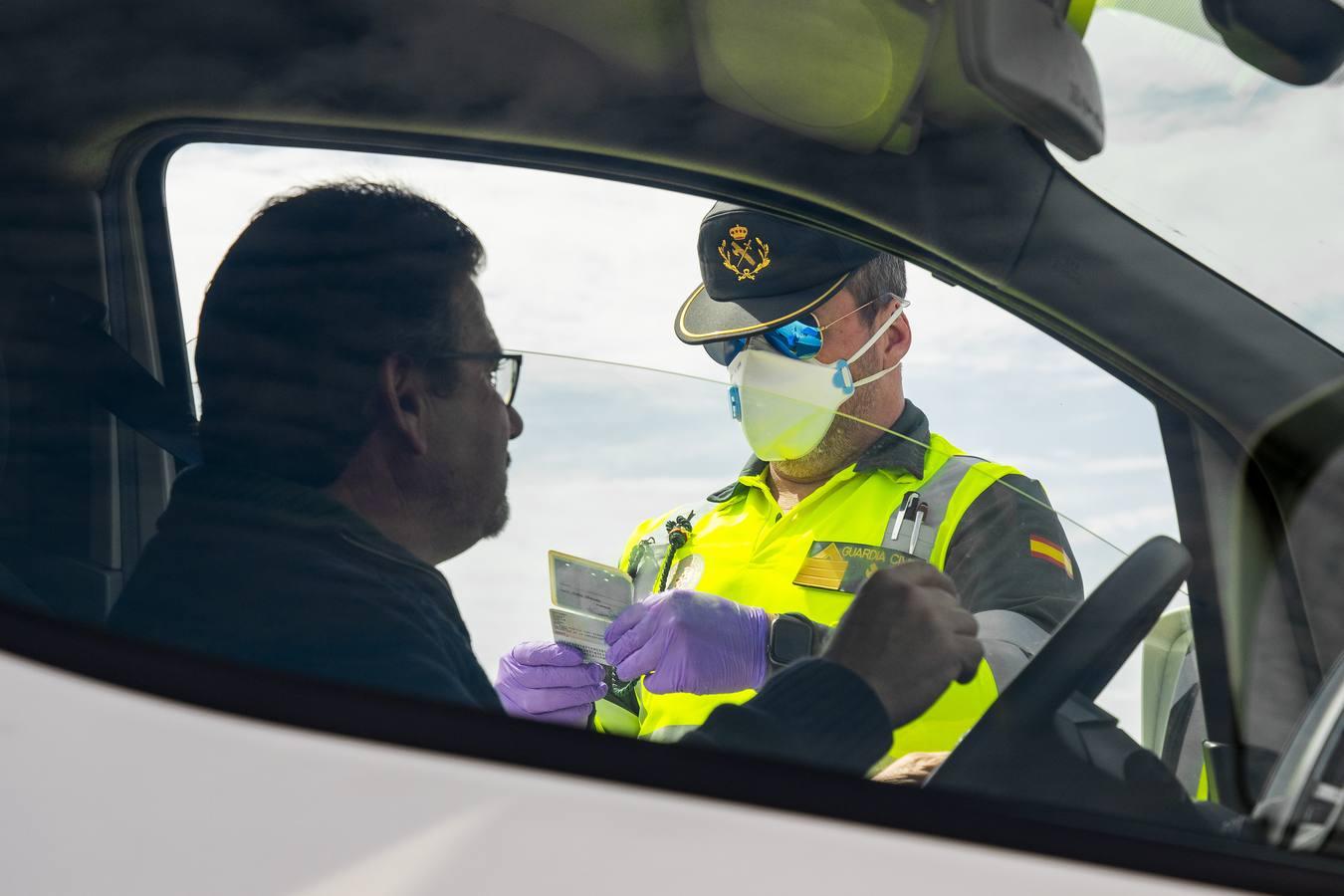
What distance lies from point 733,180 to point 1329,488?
2.18ft

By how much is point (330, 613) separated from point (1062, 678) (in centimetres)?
67

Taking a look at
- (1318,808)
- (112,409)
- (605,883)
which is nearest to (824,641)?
(605,883)

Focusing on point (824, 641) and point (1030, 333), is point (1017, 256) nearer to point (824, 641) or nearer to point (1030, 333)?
point (1030, 333)

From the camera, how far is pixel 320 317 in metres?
1.03

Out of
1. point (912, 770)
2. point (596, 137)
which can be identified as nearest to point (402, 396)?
point (596, 137)

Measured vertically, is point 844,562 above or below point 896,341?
below

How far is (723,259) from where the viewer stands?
3.66 feet

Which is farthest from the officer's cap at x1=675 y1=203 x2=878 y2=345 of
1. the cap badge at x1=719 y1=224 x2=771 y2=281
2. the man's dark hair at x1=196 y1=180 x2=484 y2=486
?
the man's dark hair at x1=196 y1=180 x2=484 y2=486

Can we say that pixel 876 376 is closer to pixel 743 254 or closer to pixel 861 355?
pixel 861 355

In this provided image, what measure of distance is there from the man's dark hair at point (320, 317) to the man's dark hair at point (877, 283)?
0.38 meters

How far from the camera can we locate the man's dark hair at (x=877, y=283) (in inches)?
45.9

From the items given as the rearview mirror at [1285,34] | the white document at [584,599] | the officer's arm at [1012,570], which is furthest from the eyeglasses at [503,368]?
the rearview mirror at [1285,34]

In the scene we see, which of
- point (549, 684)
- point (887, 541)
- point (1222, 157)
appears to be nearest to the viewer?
point (549, 684)

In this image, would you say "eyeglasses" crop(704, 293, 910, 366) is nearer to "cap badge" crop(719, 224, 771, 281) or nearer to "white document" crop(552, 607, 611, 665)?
"cap badge" crop(719, 224, 771, 281)
